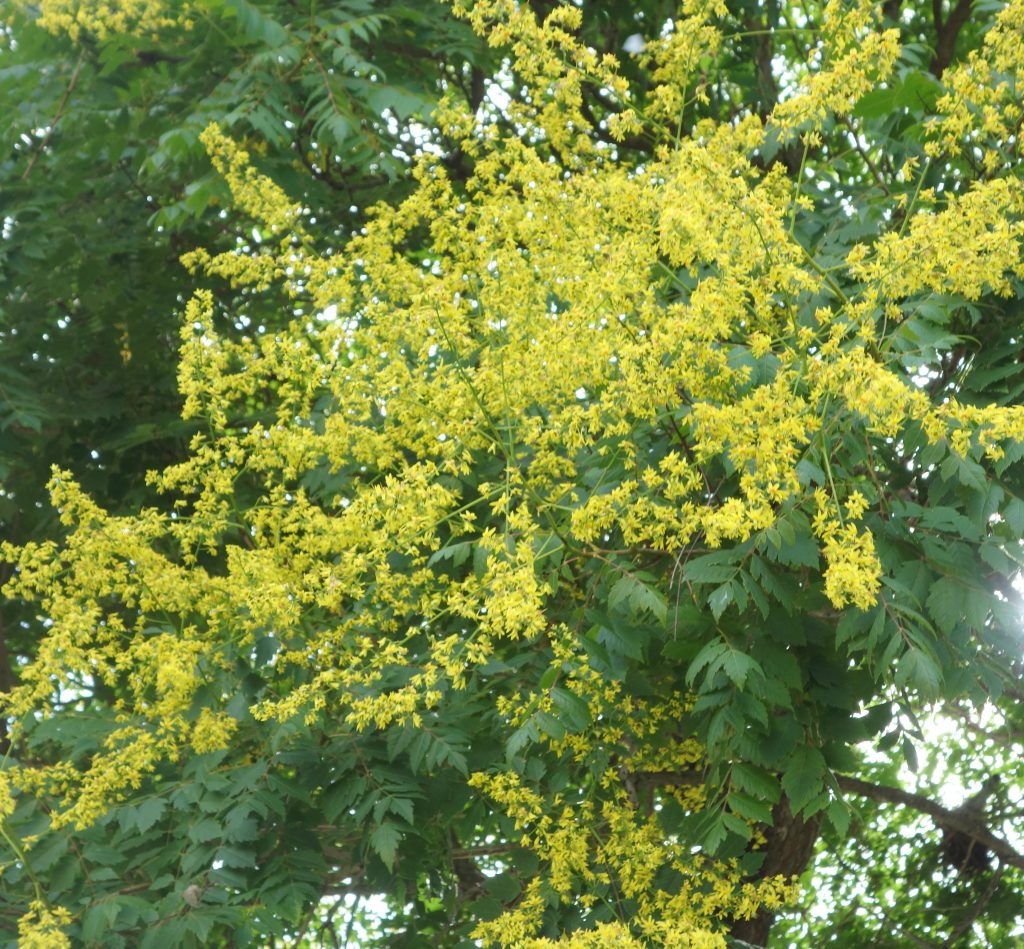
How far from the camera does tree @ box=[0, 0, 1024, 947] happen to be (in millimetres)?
2578

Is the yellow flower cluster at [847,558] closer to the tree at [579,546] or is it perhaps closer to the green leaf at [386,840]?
the tree at [579,546]

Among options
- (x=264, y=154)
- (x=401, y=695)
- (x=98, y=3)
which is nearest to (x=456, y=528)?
(x=401, y=695)

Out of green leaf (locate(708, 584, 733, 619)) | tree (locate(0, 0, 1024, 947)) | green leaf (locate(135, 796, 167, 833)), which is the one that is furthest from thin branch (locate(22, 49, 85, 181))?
green leaf (locate(708, 584, 733, 619))

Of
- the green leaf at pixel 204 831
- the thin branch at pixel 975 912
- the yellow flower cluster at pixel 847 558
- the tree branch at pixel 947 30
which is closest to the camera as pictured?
the yellow flower cluster at pixel 847 558

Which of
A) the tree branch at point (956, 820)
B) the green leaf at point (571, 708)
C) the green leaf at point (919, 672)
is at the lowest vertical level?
the green leaf at point (919, 672)

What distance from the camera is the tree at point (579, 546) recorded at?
2578 mm

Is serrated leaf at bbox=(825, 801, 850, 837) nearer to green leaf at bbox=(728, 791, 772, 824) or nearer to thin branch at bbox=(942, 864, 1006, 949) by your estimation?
green leaf at bbox=(728, 791, 772, 824)

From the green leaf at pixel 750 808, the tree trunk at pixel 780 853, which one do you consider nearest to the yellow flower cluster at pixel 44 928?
the green leaf at pixel 750 808

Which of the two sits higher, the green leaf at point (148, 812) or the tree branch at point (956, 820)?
the tree branch at point (956, 820)

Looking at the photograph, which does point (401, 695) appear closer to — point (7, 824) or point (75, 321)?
point (7, 824)

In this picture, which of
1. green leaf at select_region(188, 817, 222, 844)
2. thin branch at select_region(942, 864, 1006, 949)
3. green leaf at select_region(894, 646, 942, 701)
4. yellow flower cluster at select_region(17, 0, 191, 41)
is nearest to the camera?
green leaf at select_region(894, 646, 942, 701)

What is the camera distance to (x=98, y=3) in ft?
13.5

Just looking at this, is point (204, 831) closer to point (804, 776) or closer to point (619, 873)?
point (619, 873)

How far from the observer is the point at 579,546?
2969mm
